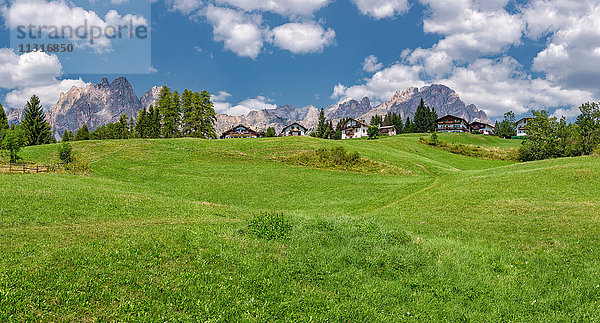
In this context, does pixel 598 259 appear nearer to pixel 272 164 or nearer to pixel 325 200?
pixel 325 200

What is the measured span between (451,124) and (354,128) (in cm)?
4724

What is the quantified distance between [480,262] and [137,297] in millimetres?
10291

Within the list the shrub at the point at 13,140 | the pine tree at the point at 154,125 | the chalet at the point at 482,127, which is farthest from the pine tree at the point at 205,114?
the chalet at the point at 482,127

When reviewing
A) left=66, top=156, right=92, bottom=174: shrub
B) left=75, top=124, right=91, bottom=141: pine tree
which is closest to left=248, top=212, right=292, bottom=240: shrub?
left=66, top=156, right=92, bottom=174: shrub

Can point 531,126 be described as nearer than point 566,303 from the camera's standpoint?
No

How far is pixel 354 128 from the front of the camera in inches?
6304

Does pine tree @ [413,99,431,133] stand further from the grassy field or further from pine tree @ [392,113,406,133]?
the grassy field

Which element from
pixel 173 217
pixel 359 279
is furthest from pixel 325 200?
pixel 359 279

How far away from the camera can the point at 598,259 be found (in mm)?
9805

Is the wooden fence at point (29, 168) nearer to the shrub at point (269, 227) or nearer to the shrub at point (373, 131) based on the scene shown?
the shrub at point (269, 227)

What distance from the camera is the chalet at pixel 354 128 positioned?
157250 millimetres

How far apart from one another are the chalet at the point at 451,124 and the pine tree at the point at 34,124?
156m

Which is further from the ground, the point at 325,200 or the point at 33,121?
the point at 33,121

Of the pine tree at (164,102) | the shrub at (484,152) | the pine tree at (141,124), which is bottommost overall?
the shrub at (484,152)
